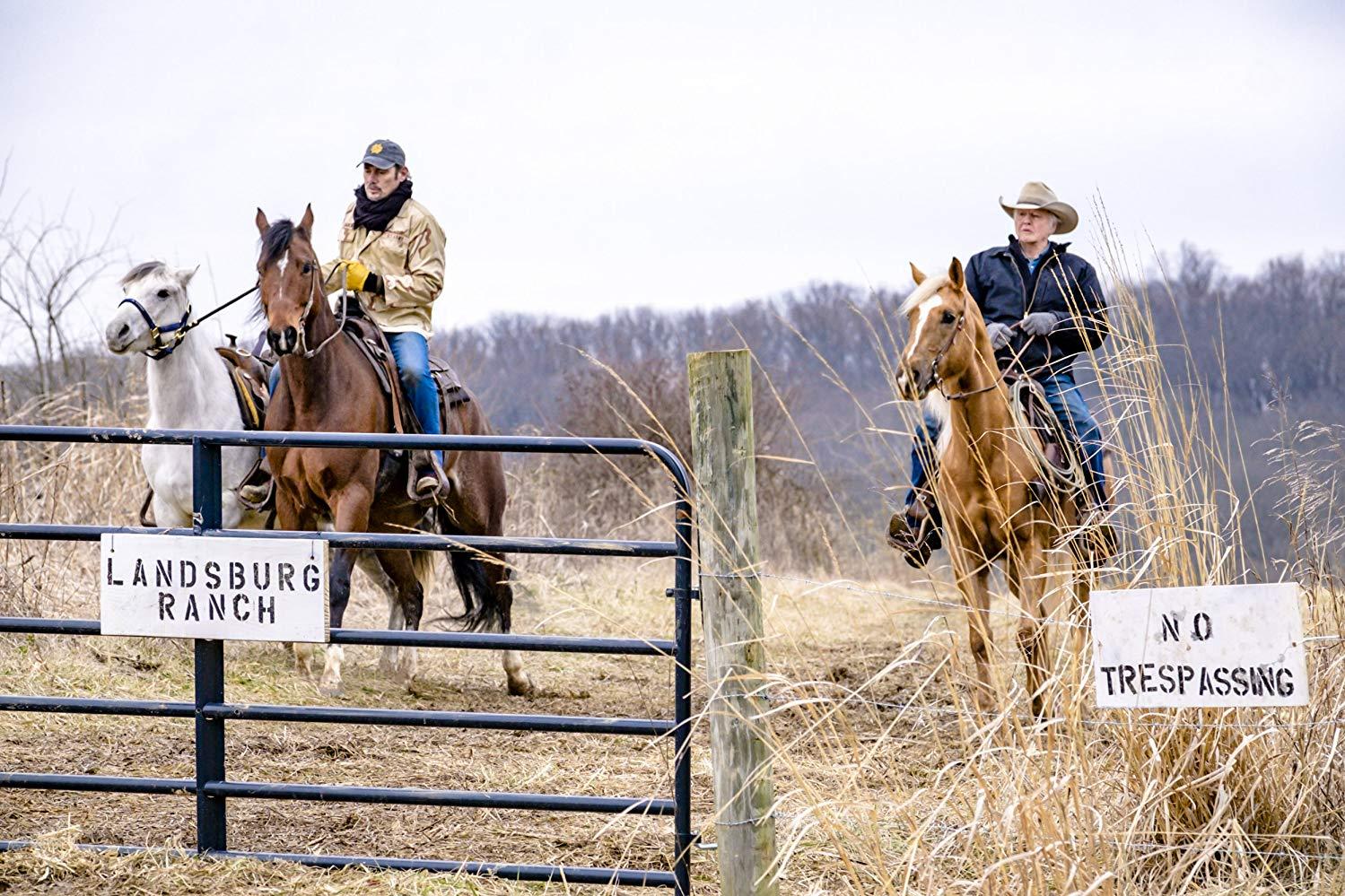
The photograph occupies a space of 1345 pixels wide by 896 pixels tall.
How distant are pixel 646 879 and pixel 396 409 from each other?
3.97m

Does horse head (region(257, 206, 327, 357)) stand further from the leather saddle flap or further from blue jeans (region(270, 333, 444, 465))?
the leather saddle flap

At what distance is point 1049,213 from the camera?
637 centimetres

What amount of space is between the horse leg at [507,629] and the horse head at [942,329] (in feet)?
8.29

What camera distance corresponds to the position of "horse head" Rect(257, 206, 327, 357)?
6.39 metres

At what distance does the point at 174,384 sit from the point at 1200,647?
18.9ft

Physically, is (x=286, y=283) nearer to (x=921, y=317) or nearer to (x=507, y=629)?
(x=507, y=629)

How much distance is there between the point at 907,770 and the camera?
186 inches

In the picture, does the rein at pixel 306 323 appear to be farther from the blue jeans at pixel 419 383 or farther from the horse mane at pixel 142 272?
the horse mane at pixel 142 272

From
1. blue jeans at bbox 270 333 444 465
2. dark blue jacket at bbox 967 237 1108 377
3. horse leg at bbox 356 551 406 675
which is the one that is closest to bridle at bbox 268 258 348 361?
blue jeans at bbox 270 333 444 465

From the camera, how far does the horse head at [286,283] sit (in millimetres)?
6391

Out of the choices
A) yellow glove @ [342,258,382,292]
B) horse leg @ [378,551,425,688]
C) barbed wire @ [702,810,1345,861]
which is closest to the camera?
barbed wire @ [702,810,1345,861]

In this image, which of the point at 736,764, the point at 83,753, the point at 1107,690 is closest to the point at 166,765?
the point at 83,753

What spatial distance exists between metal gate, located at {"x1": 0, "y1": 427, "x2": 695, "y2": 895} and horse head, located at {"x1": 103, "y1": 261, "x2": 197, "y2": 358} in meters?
3.58

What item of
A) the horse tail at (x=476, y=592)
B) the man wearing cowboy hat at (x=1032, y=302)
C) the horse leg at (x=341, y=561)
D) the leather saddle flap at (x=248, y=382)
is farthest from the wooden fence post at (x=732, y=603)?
the leather saddle flap at (x=248, y=382)
